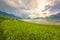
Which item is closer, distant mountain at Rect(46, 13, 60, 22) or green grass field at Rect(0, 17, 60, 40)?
green grass field at Rect(0, 17, 60, 40)

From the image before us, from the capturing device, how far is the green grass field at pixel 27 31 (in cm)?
303

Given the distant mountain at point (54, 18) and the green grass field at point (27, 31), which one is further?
the distant mountain at point (54, 18)

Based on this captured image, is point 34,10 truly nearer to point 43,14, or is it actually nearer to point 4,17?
point 43,14

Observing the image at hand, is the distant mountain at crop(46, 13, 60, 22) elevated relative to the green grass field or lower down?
elevated

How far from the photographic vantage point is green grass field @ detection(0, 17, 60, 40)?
9.93ft

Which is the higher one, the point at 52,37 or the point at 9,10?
the point at 9,10

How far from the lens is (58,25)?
313cm

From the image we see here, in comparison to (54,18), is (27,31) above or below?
below

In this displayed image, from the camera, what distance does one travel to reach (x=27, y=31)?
3.05 metres

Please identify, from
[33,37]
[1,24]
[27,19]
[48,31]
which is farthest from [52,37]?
[1,24]

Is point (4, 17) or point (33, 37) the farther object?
point (4, 17)

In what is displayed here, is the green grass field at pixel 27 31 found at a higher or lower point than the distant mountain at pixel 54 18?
lower

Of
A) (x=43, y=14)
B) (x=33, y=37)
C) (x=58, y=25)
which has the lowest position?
(x=33, y=37)

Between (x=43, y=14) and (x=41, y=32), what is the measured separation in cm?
35
